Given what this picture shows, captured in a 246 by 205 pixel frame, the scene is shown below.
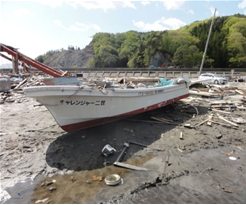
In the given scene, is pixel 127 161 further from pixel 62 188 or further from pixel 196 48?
pixel 196 48

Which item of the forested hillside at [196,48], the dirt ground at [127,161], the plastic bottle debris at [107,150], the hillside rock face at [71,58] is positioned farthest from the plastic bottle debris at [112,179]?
the hillside rock face at [71,58]

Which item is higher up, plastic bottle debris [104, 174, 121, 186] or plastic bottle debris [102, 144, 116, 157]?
plastic bottle debris [102, 144, 116, 157]

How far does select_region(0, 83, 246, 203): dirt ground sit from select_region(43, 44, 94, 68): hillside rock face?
359 ft

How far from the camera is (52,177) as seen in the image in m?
3.97

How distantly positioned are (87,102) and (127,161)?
83.5 inches

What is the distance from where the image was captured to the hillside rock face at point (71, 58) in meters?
113

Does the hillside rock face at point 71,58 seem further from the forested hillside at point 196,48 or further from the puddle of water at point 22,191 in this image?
the puddle of water at point 22,191

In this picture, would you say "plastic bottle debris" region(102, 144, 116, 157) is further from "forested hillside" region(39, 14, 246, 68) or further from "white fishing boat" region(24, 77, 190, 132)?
"forested hillside" region(39, 14, 246, 68)

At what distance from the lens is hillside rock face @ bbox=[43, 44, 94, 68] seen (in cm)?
11306

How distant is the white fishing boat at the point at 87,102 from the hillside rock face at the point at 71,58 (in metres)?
109

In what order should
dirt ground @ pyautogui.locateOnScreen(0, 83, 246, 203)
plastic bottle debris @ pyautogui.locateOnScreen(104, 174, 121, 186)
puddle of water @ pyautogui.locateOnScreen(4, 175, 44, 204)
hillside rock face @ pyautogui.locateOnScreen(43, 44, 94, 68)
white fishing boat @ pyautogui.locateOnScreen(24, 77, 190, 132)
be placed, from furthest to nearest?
1. hillside rock face @ pyautogui.locateOnScreen(43, 44, 94, 68)
2. white fishing boat @ pyautogui.locateOnScreen(24, 77, 190, 132)
3. plastic bottle debris @ pyautogui.locateOnScreen(104, 174, 121, 186)
4. dirt ground @ pyautogui.locateOnScreen(0, 83, 246, 203)
5. puddle of water @ pyautogui.locateOnScreen(4, 175, 44, 204)

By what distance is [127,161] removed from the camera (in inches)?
182

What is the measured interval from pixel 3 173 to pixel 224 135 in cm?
668

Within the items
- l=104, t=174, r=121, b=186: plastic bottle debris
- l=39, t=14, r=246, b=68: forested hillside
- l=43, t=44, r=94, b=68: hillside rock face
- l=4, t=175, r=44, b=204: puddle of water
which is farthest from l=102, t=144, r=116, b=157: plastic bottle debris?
l=43, t=44, r=94, b=68: hillside rock face
